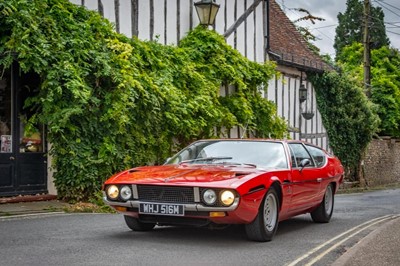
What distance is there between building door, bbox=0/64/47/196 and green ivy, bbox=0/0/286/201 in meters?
0.39

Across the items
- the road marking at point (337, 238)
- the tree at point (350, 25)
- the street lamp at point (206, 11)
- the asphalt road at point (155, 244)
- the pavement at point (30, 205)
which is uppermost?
the tree at point (350, 25)

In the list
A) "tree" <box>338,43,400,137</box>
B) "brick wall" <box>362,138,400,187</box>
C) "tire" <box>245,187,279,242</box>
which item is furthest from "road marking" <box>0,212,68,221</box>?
"tree" <box>338,43,400,137</box>

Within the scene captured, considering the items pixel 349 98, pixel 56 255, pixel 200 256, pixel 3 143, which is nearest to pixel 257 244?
pixel 200 256

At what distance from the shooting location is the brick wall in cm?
3016

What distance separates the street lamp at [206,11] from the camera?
55.2 ft

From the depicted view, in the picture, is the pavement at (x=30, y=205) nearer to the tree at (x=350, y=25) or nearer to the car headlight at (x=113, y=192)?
the car headlight at (x=113, y=192)

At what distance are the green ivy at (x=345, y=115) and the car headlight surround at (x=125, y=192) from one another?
17.3 m

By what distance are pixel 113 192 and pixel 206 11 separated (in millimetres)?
10059

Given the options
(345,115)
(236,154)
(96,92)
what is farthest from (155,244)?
(345,115)

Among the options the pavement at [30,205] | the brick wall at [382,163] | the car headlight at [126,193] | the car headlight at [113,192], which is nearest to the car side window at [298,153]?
the car headlight at [126,193]

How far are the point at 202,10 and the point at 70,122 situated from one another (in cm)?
626

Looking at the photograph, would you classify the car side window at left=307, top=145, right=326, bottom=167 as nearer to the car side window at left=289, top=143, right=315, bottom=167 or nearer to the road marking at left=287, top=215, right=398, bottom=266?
the car side window at left=289, top=143, right=315, bottom=167

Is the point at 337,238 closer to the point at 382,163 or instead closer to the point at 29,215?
the point at 29,215

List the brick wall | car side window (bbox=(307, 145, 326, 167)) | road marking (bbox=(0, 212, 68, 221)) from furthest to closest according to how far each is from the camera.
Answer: the brick wall → car side window (bbox=(307, 145, 326, 167)) → road marking (bbox=(0, 212, 68, 221))
